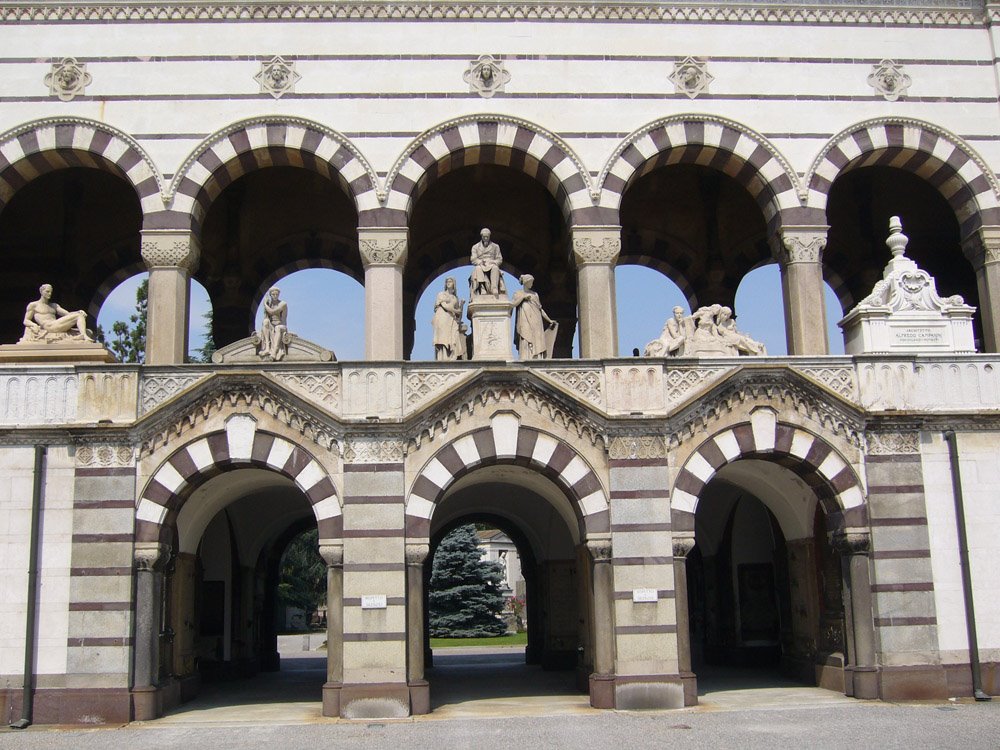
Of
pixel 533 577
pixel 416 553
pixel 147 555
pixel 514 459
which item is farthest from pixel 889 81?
pixel 147 555

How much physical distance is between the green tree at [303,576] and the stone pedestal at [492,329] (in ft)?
109

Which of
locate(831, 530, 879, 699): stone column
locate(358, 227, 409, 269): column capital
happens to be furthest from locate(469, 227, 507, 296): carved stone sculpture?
locate(831, 530, 879, 699): stone column

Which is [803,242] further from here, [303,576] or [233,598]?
[303,576]

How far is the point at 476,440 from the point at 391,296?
2.97 metres

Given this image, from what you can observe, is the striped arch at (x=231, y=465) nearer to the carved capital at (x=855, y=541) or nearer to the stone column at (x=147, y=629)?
the stone column at (x=147, y=629)

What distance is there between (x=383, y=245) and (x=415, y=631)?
628 centimetres

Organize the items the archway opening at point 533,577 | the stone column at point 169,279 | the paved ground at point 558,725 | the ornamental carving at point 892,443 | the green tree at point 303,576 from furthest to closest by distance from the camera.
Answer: the green tree at point 303,576 < the archway opening at point 533,577 < the stone column at point 169,279 < the ornamental carving at point 892,443 < the paved ground at point 558,725

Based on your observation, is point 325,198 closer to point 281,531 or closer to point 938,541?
point 281,531

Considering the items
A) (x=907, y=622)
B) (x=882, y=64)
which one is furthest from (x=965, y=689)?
(x=882, y=64)

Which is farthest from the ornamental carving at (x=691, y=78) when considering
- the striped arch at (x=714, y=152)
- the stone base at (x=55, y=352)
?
the stone base at (x=55, y=352)

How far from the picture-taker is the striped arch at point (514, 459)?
1769 cm

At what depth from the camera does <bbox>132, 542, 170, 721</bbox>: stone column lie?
16.9 metres

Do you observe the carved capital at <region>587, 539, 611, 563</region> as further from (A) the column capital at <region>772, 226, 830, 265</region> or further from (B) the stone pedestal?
(A) the column capital at <region>772, 226, 830, 265</region>

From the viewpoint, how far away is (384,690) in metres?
16.9
